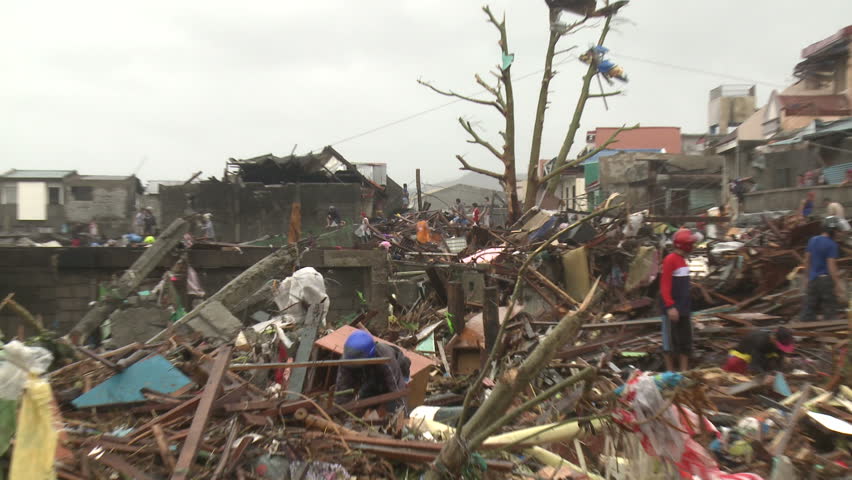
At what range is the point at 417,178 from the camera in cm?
2870

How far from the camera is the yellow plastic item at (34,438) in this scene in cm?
295

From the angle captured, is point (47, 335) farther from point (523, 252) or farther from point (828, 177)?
point (828, 177)

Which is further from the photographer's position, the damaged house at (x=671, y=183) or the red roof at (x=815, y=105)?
the damaged house at (x=671, y=183)

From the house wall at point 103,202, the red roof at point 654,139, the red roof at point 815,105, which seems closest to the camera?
the red roof at point 815,105

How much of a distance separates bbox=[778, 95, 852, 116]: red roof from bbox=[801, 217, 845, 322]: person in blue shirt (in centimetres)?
2096

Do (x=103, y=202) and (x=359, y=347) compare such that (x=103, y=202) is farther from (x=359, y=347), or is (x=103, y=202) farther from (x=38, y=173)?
(x=359, y=347)

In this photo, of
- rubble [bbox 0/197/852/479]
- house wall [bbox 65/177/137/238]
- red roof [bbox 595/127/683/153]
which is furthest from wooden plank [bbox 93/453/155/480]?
red roof [bbox 595/127/683/153]

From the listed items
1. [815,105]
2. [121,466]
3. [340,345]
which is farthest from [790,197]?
[121,466]

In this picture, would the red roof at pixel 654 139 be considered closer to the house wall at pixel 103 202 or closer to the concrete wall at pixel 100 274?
the house wall at pixel 103 202

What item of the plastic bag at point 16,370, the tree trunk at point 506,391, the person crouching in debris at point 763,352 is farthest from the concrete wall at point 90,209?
the tree trunk at point 506,391

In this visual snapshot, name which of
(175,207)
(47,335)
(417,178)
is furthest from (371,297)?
(417,178)

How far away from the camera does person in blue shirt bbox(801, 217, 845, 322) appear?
7438 millimetres

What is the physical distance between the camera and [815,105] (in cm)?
2600

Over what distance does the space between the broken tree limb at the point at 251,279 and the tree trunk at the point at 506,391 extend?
5121mm
